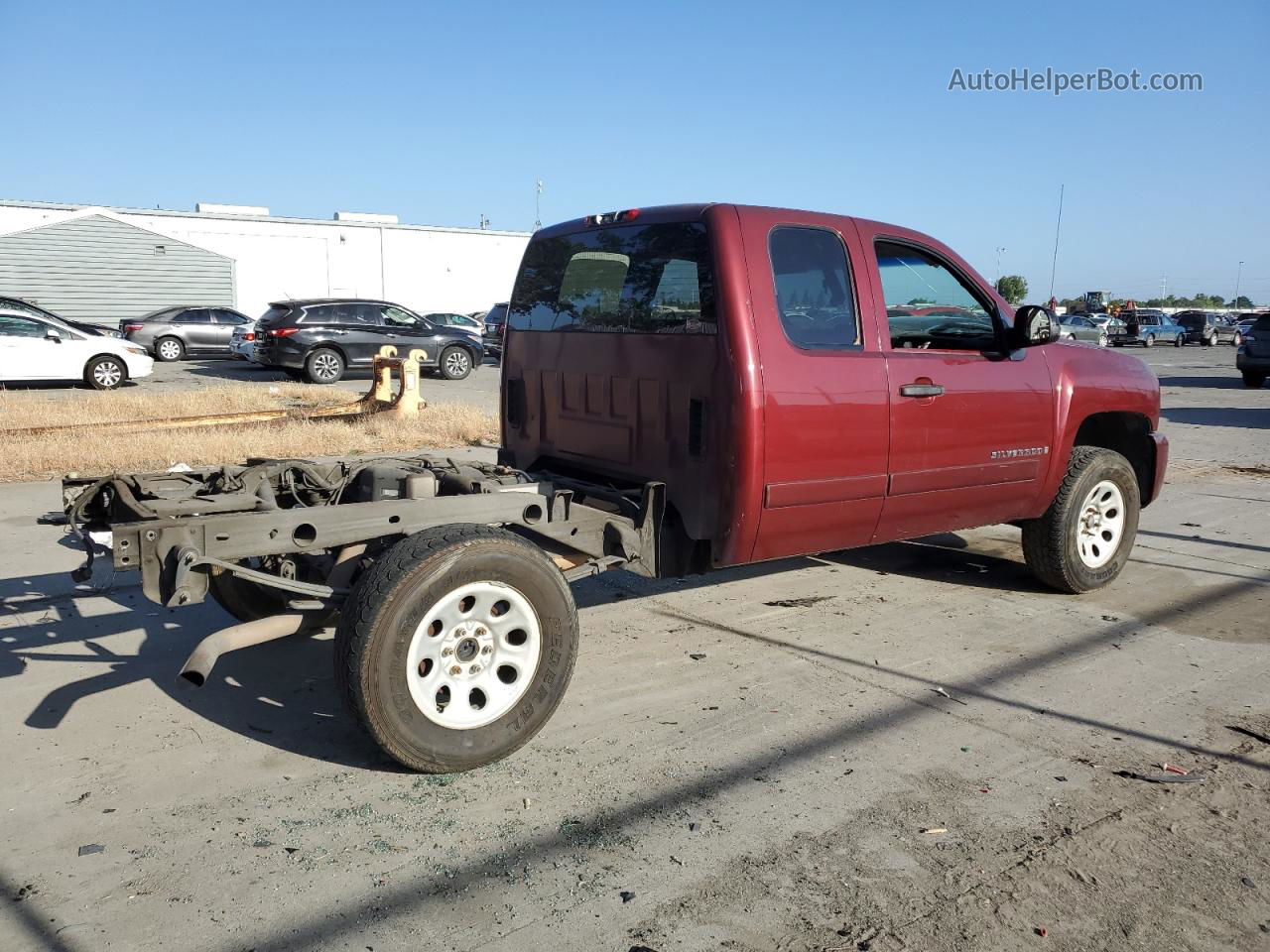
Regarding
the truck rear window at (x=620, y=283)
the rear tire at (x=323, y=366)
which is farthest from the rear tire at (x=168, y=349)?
the truck rear window at (x=620, y=283)

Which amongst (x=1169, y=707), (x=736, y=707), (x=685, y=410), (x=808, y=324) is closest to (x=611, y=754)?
(x=736, y=707)

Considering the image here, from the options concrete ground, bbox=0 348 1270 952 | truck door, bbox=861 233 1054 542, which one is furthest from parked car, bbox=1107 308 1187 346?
concrete ground, bbox=0 348 1270 952

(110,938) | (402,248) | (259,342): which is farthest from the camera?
(402,248)

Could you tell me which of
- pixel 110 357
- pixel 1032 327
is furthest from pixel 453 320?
pixel 1032 327

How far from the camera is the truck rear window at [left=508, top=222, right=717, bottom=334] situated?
4.51 metres

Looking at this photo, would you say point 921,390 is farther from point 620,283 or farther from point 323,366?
point 323,366

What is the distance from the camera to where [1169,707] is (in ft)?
14.6

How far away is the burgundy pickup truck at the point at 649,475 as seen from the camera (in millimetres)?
3604

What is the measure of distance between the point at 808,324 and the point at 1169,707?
88.9 inches

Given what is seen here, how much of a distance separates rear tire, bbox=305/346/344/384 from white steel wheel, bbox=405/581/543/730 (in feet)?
62.6

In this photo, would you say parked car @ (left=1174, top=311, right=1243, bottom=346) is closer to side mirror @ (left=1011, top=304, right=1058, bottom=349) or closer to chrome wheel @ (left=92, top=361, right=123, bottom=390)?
chrome wheel @ (left=92, top=361, right=123, bottom=390)

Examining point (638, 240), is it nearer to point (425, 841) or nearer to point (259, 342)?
point (425, 841)

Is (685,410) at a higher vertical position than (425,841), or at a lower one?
higher

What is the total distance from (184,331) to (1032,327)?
A: 2686 centimetres
